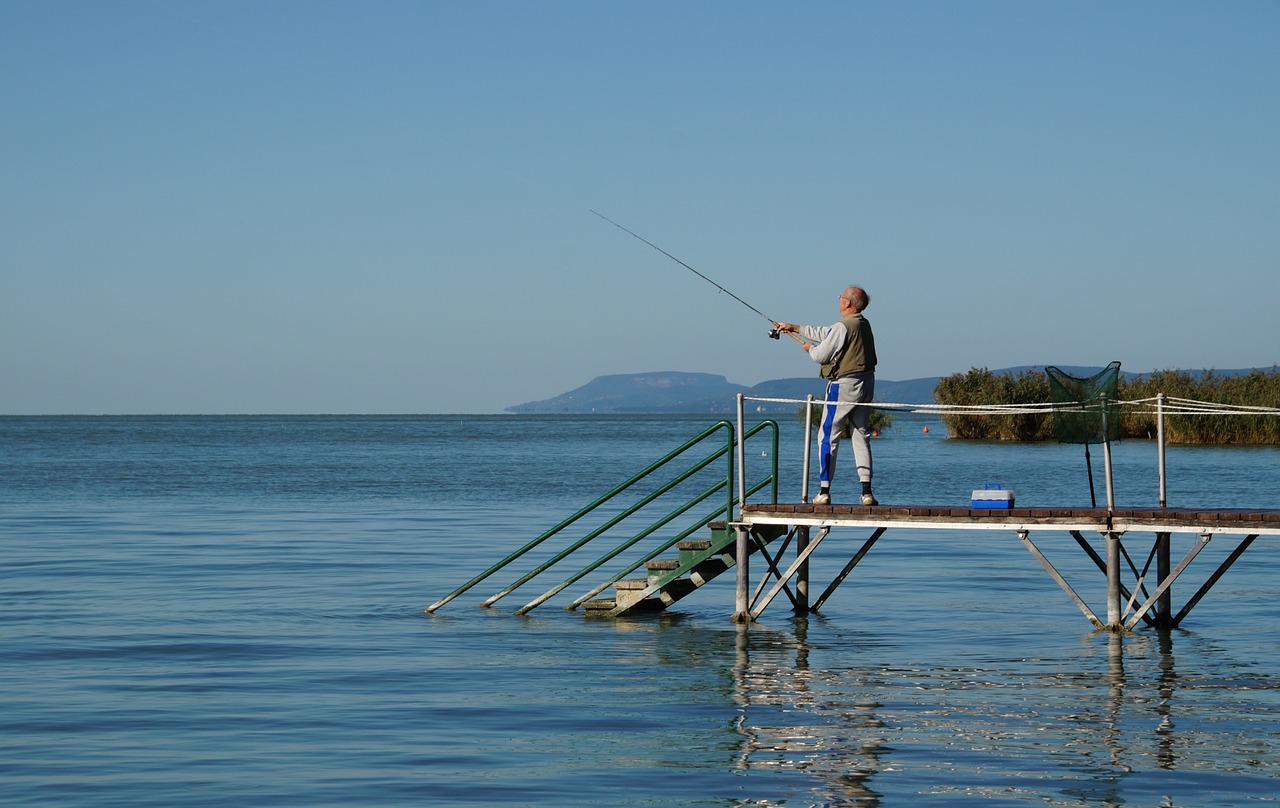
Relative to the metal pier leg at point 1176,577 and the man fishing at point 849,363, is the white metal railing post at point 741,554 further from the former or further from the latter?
the metal pier leg at point 1176,577

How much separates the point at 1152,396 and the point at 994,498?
41.2 m

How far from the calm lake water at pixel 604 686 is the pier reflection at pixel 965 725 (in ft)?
0.12

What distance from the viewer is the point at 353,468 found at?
5734 centimetres

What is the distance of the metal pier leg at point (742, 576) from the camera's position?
15305 millimetres

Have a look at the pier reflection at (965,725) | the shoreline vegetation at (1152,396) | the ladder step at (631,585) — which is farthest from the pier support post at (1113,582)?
the shoreline vegetation at (1152,396)

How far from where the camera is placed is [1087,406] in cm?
1429

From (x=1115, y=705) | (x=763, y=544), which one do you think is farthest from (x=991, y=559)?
(x=1115, y=705)

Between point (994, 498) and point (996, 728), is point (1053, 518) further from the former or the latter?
point (996, 728)

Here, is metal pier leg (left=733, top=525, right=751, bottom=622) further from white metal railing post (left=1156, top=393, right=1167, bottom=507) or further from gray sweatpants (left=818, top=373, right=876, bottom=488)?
white metal railing post (left=1156, top=393, right=1167, bottom=507)

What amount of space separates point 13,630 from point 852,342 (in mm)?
9050

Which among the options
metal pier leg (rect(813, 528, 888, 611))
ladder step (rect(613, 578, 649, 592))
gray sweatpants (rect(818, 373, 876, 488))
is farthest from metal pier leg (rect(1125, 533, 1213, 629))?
ladder step (rect(613, 578, 649, 592))

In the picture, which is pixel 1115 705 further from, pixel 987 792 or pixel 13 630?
pixel 13 630

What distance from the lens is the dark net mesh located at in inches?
559

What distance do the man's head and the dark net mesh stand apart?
73.1 inches
